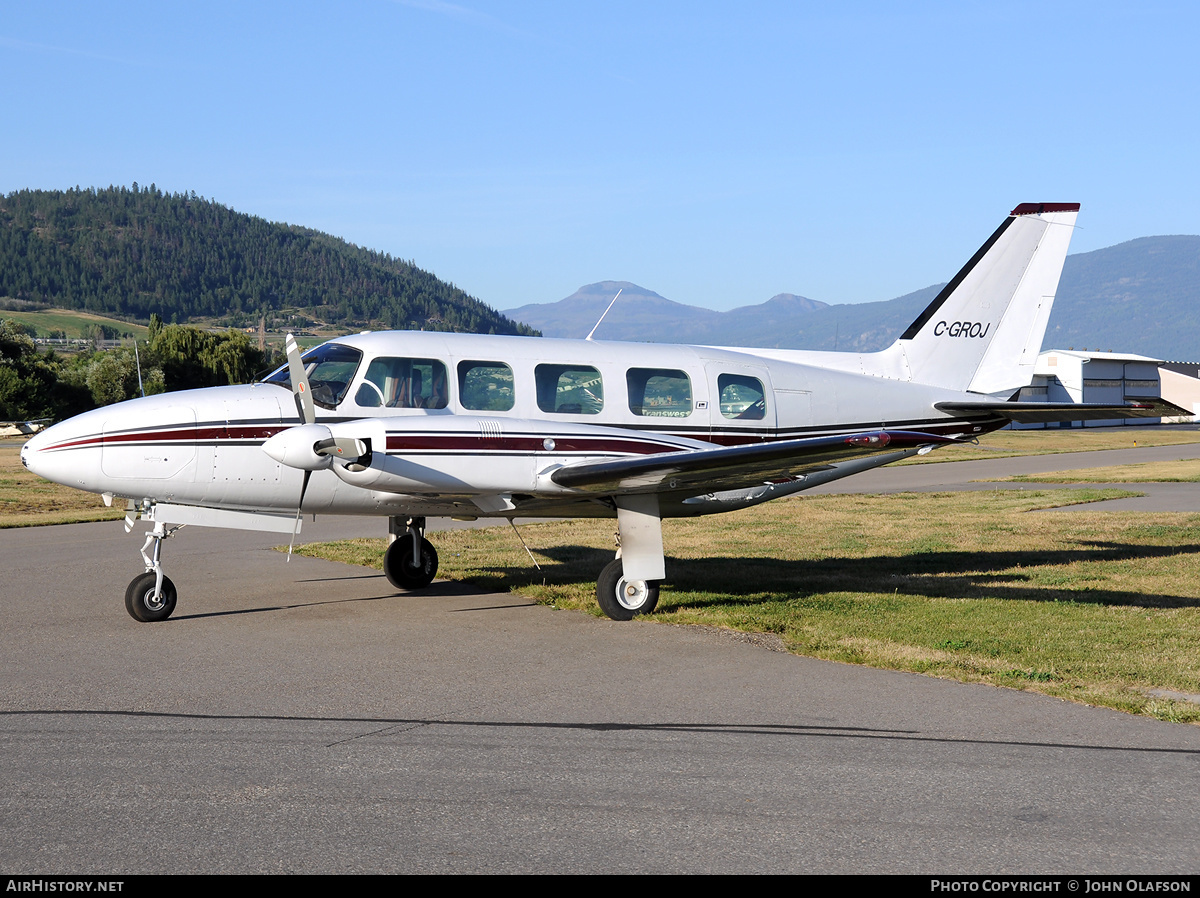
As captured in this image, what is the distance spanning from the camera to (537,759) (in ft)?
21.0

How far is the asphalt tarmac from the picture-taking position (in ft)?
16.0

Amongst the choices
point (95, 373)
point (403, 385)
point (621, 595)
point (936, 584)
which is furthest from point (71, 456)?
point (95, 373)

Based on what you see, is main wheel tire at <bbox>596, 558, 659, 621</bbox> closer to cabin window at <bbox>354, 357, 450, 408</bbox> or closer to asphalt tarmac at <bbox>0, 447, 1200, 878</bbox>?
asphalt tarmac at <bbox>0, 447, 1200, 878</bbox>

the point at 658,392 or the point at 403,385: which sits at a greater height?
the point at 403,385

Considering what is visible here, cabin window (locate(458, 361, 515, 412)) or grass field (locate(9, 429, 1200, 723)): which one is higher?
cabin window (locate(458, 361, 515, 412))

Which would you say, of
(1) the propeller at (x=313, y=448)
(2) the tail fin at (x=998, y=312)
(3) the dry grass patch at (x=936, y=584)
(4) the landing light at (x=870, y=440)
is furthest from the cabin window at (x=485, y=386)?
(2) the tail fin at (x=998, y=312)

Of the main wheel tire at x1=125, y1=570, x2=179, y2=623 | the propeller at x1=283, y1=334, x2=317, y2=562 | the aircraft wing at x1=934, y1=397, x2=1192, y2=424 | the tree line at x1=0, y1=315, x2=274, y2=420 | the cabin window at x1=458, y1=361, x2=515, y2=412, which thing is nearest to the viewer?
the propeller at x1=283, y1=334, x2=317, y2=562

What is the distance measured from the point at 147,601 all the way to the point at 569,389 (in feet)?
17.2

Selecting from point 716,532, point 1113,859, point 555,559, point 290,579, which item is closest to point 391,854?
point 1113,859

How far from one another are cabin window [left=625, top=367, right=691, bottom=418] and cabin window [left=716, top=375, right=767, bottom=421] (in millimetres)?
527

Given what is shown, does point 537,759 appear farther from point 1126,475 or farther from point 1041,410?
point 1126,475

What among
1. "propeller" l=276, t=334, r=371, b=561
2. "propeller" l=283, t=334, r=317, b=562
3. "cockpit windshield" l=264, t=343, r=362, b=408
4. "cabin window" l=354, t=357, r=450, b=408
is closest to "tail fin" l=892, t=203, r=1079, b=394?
"cabin window" l=354, t=357, r=450, b=408

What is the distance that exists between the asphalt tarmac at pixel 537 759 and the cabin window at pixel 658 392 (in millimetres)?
2950

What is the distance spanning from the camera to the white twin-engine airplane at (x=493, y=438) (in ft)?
35.0
